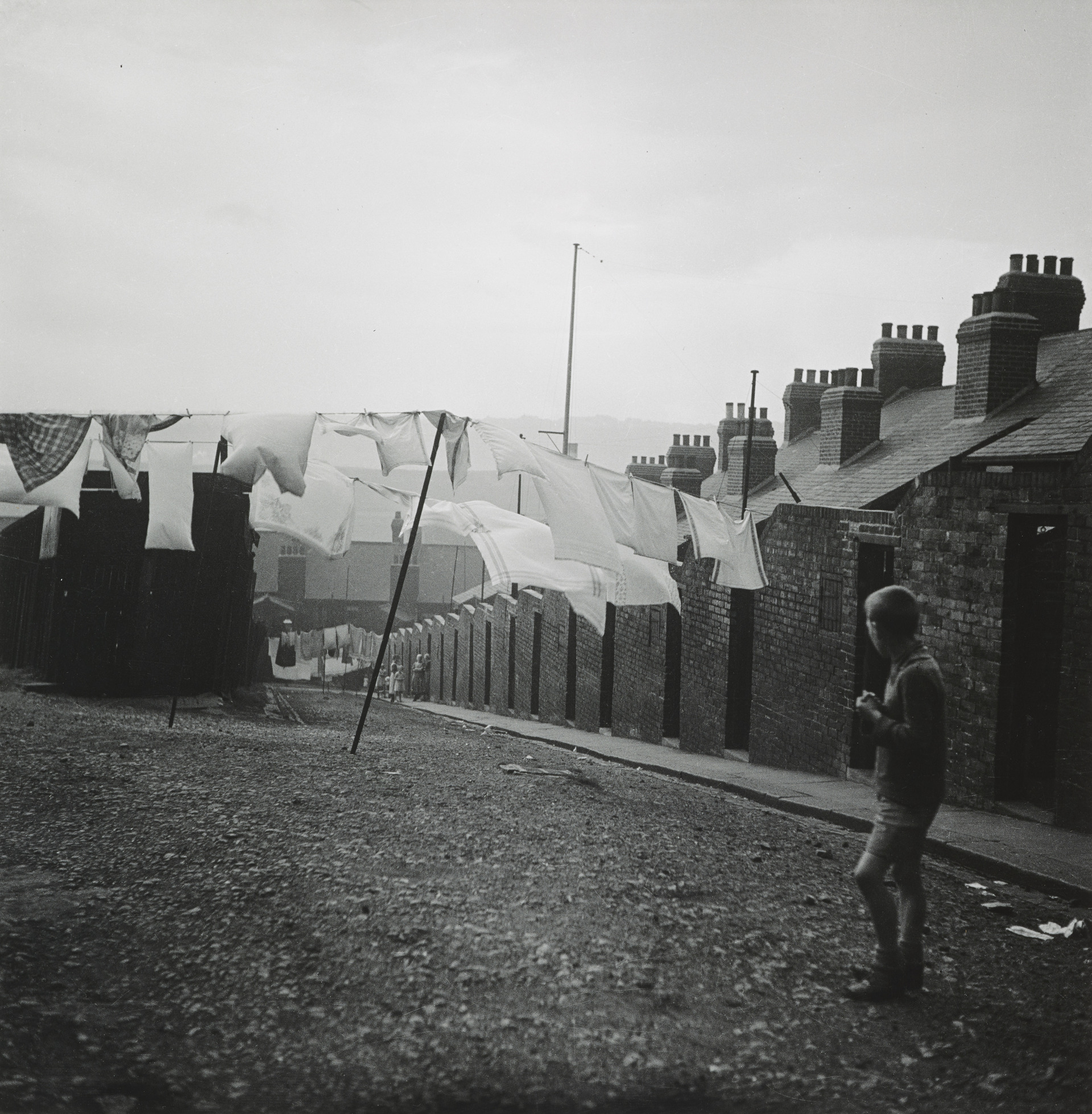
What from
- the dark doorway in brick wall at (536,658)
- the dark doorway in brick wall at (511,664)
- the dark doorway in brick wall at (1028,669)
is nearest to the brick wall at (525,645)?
the dark doorway in brick wall at (536,658)

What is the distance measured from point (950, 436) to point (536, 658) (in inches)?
467

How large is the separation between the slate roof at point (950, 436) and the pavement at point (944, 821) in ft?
11.3

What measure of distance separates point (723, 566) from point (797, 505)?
137 cm

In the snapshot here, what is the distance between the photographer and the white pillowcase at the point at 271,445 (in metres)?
10.2

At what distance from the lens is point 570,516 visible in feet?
32.5

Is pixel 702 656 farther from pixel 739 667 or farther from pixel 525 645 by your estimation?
pixel 525 645

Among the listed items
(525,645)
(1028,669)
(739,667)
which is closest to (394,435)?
(739,667)

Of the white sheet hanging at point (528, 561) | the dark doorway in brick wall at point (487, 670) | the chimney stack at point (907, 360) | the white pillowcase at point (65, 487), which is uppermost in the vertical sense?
the chimney stack at point (907, 360)

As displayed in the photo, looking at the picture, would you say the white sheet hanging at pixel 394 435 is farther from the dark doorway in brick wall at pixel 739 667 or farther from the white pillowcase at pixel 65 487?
the dark doorway in brick wall at pixel 739 667

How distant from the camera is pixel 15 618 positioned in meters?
18.1

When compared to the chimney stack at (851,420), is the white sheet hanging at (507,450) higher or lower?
lower

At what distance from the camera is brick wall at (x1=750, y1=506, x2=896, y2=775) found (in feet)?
35.7

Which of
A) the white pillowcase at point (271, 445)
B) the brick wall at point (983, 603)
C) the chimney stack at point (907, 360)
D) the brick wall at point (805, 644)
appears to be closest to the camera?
the brick wall at point (983, 603)

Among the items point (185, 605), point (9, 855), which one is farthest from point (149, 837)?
point (185, 605)
